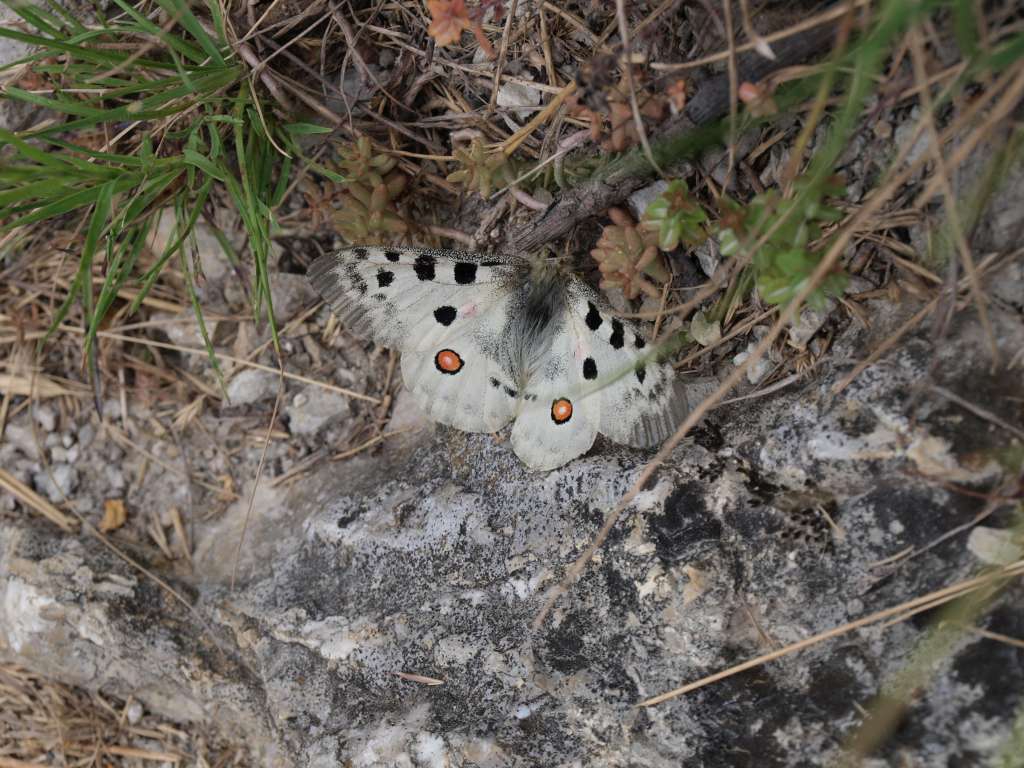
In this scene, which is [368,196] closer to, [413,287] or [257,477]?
[413,287]

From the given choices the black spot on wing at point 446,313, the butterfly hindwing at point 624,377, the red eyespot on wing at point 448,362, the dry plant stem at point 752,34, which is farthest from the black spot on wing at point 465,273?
the dry plant stem at point 752,34

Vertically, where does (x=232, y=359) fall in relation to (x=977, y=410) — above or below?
below

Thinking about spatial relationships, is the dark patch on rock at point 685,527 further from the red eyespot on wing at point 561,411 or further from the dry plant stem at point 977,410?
the dry plant stem at point 977,410

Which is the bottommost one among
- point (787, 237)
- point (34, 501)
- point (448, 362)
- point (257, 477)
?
point (34, 501)

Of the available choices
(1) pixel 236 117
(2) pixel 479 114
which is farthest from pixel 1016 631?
(1) pixel 236 117

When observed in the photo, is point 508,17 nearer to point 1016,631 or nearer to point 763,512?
point 763,512

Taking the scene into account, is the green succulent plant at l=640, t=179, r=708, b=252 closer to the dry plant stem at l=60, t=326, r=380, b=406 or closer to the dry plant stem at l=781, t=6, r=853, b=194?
the dry plant stem at l=781, t=6, r=853, b=194

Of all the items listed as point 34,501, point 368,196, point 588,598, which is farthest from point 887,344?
point 34,501
